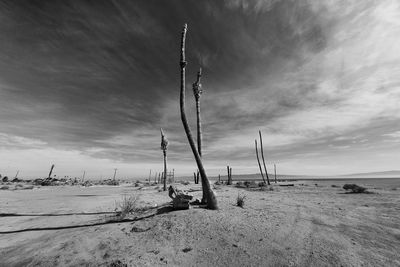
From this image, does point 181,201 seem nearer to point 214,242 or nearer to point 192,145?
point 192,145

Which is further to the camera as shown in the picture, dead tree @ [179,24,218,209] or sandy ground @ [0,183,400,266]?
dead tree @ [179,24,218,209]

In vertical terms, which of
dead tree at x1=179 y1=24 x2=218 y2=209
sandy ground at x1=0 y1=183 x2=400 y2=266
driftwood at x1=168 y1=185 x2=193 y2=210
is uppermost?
dead tree at x1=179 y1=24 x2=218 y2=209

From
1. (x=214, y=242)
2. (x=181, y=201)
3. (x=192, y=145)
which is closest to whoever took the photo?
(x=214, y=242)

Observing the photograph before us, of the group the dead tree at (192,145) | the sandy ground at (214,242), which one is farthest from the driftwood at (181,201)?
the dead tree at (192,145)

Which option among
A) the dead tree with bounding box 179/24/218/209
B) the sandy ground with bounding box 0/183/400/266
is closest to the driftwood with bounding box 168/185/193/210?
the sandy ground with bounding box 0/183/400/266

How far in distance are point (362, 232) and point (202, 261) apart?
5795mm

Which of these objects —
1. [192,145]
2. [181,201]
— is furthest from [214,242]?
[192,145]

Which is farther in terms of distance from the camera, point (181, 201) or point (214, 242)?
point (181, 201)

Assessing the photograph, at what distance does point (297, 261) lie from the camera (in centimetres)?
468

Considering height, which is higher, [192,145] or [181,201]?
[192,145]

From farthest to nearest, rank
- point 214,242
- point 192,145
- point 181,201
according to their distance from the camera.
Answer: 1. point 192,145
2. point 181,201
3. point 214,242

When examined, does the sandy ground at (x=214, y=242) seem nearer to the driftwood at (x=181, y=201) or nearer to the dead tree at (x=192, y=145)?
the driftwood at (x=181, y=201)

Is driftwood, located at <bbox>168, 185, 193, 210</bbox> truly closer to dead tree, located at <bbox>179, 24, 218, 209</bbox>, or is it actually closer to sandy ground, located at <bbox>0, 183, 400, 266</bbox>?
sandy ground, located at <bbox>0, 183, 400, 266</bbox>

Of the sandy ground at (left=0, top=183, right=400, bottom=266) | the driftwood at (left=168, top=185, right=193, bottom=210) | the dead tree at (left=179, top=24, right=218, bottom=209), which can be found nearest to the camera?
the sandy ground at (left=0, top=183, right=400, bottom=266)
